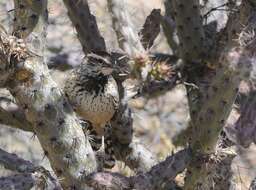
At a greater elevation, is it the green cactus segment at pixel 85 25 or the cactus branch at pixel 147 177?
the green cactus segment at pixel 85 25

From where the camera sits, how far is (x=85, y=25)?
127 inches

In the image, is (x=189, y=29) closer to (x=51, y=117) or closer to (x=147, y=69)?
(x=147, y=69)

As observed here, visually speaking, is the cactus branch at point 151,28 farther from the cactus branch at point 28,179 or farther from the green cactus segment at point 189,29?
the cactus branch at point 28,179

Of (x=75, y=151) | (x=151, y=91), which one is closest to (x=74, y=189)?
(x=75, y=151)

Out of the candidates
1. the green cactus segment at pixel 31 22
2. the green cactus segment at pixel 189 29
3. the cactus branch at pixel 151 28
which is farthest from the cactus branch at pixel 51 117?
the green cactus segment at pixel 189 29

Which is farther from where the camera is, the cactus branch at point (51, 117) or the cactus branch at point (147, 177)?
the cactus branch at point (147, 177)

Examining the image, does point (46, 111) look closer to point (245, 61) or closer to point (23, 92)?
point (23, 92)

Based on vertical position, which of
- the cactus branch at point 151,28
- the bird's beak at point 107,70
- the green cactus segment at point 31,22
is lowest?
the bird's beak at point 107,70

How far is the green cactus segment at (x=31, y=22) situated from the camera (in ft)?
7.82

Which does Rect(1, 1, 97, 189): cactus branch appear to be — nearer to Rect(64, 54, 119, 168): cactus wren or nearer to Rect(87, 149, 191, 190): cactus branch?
Rect(87, 149, 191, 190): cactus branch

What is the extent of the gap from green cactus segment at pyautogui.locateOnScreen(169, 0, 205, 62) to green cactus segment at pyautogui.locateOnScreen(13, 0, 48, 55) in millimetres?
1165

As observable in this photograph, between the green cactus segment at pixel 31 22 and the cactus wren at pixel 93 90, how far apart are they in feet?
1.46

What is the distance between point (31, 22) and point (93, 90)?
65 cm

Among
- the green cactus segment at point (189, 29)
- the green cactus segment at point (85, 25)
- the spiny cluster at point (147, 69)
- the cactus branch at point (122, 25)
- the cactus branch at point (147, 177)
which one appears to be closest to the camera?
the cactus branch at point (147, 177)
